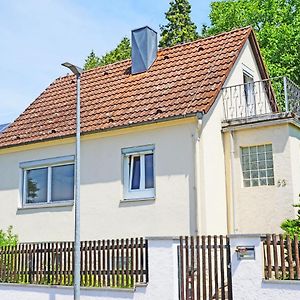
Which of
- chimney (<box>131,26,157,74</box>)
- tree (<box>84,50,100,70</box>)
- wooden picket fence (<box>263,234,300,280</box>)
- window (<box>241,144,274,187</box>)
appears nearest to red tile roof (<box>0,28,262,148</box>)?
chimney (<box>131,26,157,74</box>)

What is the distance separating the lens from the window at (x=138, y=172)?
14398 millimetres

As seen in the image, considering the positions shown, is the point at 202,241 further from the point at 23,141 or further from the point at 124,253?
the point at 23,141

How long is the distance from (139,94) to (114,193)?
350 centimetres

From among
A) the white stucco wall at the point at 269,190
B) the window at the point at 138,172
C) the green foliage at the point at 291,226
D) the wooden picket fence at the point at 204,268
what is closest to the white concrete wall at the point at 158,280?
the wooden picket fence at the point at 204,268

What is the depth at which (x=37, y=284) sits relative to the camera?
12289 mm

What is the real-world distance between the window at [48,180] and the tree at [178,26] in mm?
26709

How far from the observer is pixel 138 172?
48.3 ft

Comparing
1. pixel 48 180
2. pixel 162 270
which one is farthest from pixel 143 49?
pixel 162 270

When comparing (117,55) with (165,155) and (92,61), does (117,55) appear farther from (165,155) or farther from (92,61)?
(165,155)

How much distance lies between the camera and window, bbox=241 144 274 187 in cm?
1440

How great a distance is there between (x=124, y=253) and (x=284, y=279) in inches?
146

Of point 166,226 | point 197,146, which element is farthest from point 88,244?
point 197,146

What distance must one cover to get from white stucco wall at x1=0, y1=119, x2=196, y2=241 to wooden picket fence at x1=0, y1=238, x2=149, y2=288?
2539 millimetres

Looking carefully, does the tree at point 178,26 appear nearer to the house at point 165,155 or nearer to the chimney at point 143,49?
the chimney at point 143,49
